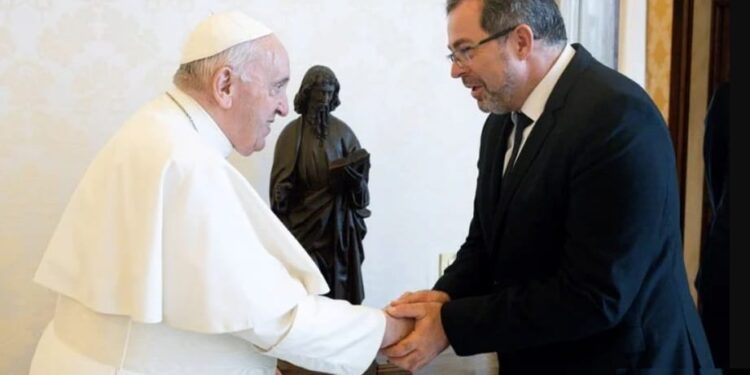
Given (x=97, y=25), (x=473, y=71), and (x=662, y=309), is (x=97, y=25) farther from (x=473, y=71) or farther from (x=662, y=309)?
(x=662, y=309)

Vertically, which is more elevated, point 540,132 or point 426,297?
point 540,132

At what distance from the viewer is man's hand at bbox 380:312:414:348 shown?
5.70 ft

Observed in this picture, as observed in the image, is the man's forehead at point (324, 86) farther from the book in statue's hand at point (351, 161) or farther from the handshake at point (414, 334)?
the handshake at point (414, 334)

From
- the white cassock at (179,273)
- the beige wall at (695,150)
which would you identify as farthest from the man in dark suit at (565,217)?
the beige wall at (695,150)

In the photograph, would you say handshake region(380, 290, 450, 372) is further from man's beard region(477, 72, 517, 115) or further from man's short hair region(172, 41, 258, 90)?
man's short hair region(172, 41, 258, 90)

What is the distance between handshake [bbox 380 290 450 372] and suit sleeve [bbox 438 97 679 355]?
288mm

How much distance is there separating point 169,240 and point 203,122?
0.27 metres

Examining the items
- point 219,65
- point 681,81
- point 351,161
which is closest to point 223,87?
point 219,65

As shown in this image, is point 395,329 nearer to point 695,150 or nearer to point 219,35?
point 219,35

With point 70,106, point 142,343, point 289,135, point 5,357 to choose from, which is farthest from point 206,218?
point 5,357

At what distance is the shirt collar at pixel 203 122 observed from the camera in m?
1.57

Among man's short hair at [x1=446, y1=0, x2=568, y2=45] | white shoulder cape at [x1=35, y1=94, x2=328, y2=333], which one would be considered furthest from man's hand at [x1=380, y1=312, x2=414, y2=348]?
man's short hair at [x1=446, y1=0, x2=568, y2=45]

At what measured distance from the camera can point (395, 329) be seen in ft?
5.78

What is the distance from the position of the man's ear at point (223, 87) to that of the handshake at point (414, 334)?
0.60 meters
